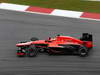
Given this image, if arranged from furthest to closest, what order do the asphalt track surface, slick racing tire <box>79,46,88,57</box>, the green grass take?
the green grass
slick racing tire <box>79,46,88,57</box>
the asphalt track surface

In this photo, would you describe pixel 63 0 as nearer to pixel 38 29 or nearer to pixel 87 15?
pixel 87 15

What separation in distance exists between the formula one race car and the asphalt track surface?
0.18 meters

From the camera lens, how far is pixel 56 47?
438 inches

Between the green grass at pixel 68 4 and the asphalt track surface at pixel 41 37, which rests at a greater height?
the green grass at pixel 68 4

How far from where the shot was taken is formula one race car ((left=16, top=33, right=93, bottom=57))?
436 inches

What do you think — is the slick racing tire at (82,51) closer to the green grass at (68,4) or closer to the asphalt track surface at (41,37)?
the asphalt track surface at (41,37)

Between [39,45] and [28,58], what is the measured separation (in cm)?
63

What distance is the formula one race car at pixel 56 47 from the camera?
436 inches

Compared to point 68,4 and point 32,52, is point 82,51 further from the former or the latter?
point 68,4

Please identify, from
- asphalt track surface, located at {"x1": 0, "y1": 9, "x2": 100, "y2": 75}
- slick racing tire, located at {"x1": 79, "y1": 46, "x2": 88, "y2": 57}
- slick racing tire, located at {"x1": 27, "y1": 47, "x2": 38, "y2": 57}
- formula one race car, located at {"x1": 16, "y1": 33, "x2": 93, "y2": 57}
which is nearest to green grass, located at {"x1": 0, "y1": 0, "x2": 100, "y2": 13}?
asphalt track surface, located at {"x1": 0, "y1": 9, "x2": 100, "y2": 75}

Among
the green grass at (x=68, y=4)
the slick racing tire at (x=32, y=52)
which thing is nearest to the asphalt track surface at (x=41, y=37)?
the slick racing tire at (x=32, y=52)

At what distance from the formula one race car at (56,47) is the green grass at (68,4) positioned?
14.9 ft

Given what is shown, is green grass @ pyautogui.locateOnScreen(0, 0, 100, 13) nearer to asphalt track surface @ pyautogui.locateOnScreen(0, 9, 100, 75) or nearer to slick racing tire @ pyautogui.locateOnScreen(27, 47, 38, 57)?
asphalt track surface @ pyautogui.locateOnScreen(0, 9, 100, 75)

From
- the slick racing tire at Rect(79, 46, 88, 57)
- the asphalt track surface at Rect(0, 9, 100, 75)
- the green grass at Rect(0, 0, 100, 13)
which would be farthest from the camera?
the green grass at Rect(0, 0, 100, 13)
